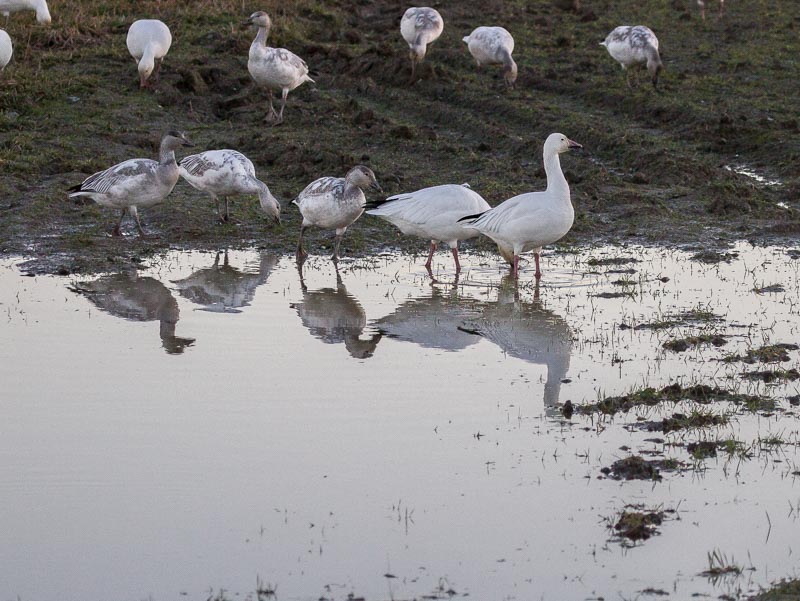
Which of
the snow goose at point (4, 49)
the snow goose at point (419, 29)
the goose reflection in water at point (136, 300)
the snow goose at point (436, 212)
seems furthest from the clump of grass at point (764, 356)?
the snow goose at point (4, 49)

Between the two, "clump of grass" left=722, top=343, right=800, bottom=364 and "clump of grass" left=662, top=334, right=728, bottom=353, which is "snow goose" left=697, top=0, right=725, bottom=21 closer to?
"clump of grass" left=662, top=334, right=728, bottom=353

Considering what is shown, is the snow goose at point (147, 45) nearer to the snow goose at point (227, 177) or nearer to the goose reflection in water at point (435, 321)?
the snow goose at point (227, 177)

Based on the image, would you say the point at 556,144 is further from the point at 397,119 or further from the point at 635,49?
the point at 635,49

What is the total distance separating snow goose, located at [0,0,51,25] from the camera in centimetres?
2094

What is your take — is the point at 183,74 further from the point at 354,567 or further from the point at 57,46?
the point at 354,567

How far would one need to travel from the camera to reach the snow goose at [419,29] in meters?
19.3

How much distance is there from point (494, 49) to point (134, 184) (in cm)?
897

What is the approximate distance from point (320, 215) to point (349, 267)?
545mm

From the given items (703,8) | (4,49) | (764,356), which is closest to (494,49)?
(703,8)

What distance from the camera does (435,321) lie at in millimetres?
9078

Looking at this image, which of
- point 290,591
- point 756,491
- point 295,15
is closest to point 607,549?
point 756,491

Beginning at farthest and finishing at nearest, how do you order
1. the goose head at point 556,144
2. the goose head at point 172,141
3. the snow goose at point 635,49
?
1. the snow goose at point 635,49
2. the goose head at point 172,141
3. the goose head at point 556,144

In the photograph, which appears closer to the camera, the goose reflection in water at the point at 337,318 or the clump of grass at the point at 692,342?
the clump of grass at the point at 692,342

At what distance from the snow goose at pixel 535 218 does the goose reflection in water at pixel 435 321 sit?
625mm
